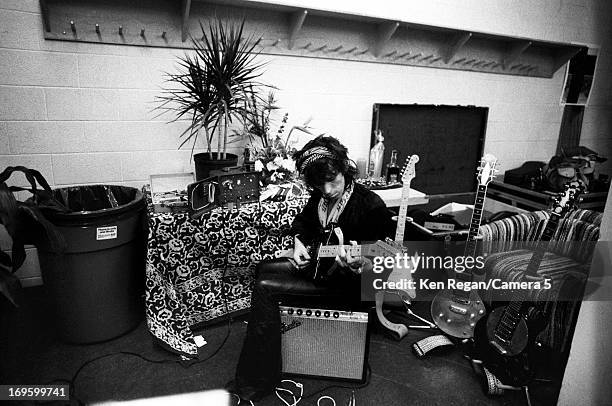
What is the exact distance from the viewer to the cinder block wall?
7.56ft

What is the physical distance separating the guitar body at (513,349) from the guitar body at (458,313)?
0.55ft

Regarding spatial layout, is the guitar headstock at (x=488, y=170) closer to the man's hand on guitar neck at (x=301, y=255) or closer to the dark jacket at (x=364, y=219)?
the dark jacket at (x=364, y=219)

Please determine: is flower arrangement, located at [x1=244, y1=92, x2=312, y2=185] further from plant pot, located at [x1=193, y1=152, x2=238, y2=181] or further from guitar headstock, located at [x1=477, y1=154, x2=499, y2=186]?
guitar headstock, located at [x1=477, y1=154, x2=499, y2=186]

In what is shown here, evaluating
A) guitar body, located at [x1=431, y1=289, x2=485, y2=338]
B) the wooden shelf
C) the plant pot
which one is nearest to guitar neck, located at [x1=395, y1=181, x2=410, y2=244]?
guitar body, located at [x1=431, y1=289, x2=485, y2=338]

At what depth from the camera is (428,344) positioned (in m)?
2.12

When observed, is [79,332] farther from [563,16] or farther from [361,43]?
[563,16]

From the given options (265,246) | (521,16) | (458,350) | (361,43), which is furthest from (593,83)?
(265,246)

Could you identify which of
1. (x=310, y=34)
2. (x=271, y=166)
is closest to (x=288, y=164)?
(x=271, y=166)

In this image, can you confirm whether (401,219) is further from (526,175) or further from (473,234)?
(526,175)

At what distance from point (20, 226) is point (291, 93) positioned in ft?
6.18

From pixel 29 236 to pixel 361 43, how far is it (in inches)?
99.4

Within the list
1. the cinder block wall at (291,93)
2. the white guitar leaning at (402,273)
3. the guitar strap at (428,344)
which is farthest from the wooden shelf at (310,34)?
the guitar strap at (428,344)

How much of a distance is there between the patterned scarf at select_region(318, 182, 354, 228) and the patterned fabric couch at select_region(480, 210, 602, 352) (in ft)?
3.00

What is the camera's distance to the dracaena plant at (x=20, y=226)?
5.51 feet
